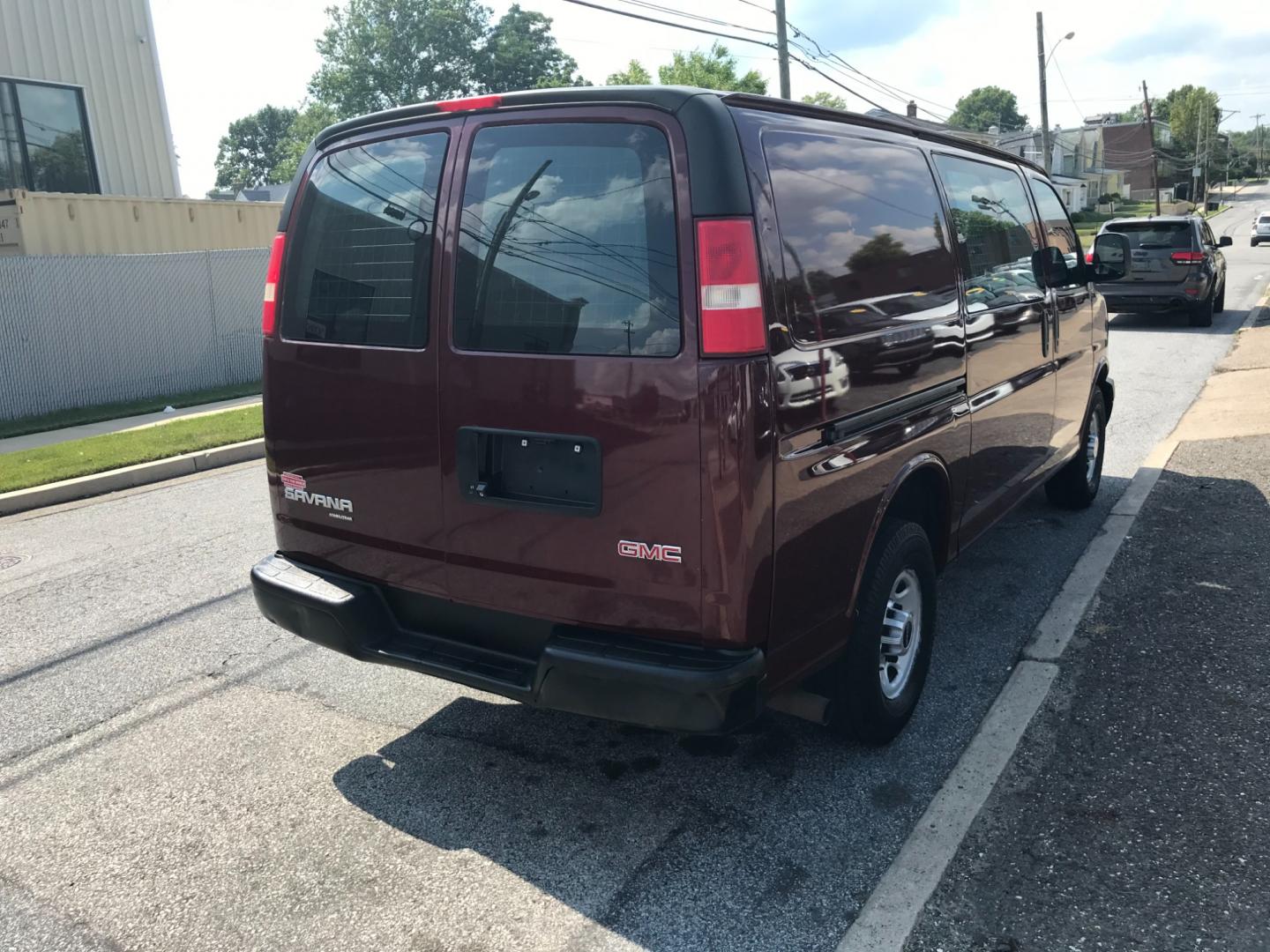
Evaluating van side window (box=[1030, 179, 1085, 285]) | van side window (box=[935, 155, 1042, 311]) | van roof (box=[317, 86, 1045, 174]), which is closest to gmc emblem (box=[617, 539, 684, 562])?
van roof (box=[317, 86, 1045, 174])

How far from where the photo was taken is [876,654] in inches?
134

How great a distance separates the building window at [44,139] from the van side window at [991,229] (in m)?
16.0

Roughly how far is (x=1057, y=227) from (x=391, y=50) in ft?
248

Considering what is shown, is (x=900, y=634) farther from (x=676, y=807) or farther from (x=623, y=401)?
(x=623, y=401)

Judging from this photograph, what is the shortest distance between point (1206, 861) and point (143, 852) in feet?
10.5

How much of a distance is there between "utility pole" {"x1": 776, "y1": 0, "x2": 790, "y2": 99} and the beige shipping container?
41.5 ft

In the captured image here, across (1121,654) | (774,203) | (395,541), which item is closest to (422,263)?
(395,541)

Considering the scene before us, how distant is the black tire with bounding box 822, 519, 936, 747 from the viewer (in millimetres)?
3375

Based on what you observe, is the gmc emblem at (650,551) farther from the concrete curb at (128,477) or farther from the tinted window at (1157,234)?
the tinted window at (1157,234)

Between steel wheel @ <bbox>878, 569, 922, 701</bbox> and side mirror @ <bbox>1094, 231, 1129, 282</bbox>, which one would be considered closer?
steel wheel @ <bbox>878, 569, 922, 701</bbox>

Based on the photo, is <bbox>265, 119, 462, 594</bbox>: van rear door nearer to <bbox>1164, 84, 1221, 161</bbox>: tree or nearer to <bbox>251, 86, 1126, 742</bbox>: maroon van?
<bbox>251, 86, 1126, 742</bbox>: maroon van

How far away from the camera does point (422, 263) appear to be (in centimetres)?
318

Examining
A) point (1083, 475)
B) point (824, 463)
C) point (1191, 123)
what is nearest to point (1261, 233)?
point (1083, 475)

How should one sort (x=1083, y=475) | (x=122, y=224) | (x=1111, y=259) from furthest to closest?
(x=122, y=224) → (x=1083, y=475) → (x=1111, y=259)
